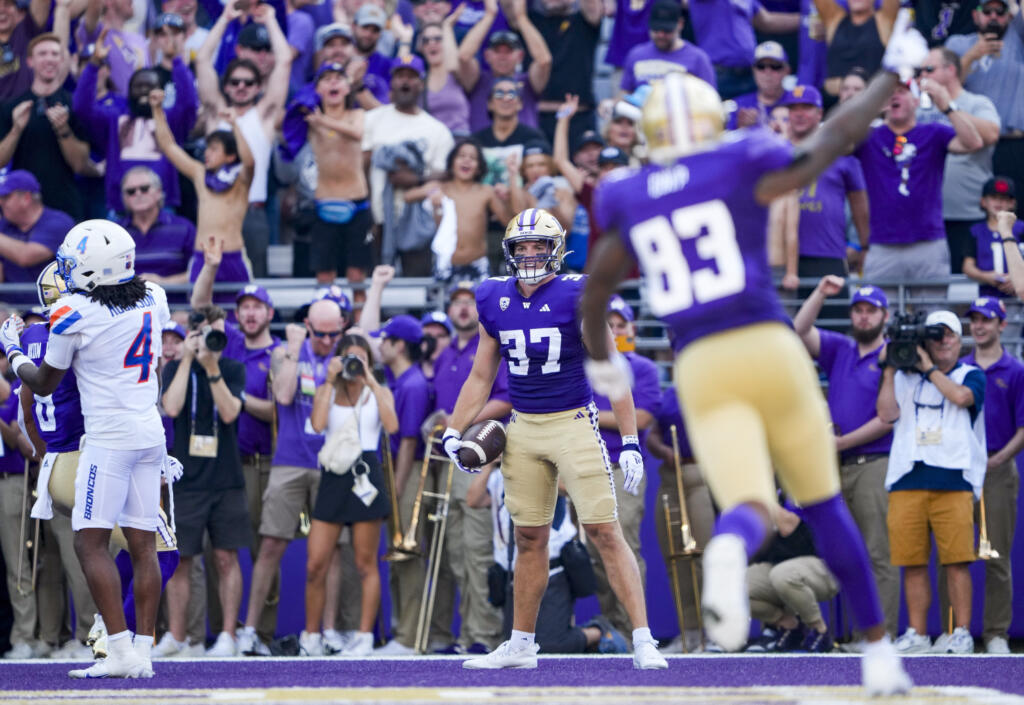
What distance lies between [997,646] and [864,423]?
1675mm

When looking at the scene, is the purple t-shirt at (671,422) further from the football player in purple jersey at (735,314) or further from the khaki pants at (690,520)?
the football player in purple jersey at (735,314)

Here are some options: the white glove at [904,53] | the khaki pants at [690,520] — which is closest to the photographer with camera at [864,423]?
the khaki pants at [690,520]

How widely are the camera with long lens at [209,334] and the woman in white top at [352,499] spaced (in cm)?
72

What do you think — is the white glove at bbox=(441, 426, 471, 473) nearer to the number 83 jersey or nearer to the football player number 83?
the number 83 jersey

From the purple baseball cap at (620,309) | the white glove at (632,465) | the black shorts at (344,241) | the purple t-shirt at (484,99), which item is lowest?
the white glove at (632,465)

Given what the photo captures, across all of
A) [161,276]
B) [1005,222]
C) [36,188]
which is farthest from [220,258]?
[1005,222]

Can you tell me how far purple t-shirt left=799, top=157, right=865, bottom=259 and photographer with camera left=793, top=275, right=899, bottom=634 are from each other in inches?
45.8

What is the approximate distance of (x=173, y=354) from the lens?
10.1m

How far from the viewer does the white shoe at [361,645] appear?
31.0 ft

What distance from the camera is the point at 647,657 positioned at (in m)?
6.83

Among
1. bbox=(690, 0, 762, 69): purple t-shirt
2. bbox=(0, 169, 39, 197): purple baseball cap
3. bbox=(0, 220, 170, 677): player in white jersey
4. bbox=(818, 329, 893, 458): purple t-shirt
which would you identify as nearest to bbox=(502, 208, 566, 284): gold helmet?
bbox=(0, 220, 170, 677): player in white jersey

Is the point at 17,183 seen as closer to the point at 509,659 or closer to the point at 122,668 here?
the point at 122,668

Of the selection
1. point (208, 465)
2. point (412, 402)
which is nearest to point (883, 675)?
point (412, 402)

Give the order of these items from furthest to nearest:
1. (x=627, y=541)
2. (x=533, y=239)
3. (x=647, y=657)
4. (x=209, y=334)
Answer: (x=627, y=541), (x=209, y=334), (x=533, y=239), (x=647, y=657)
